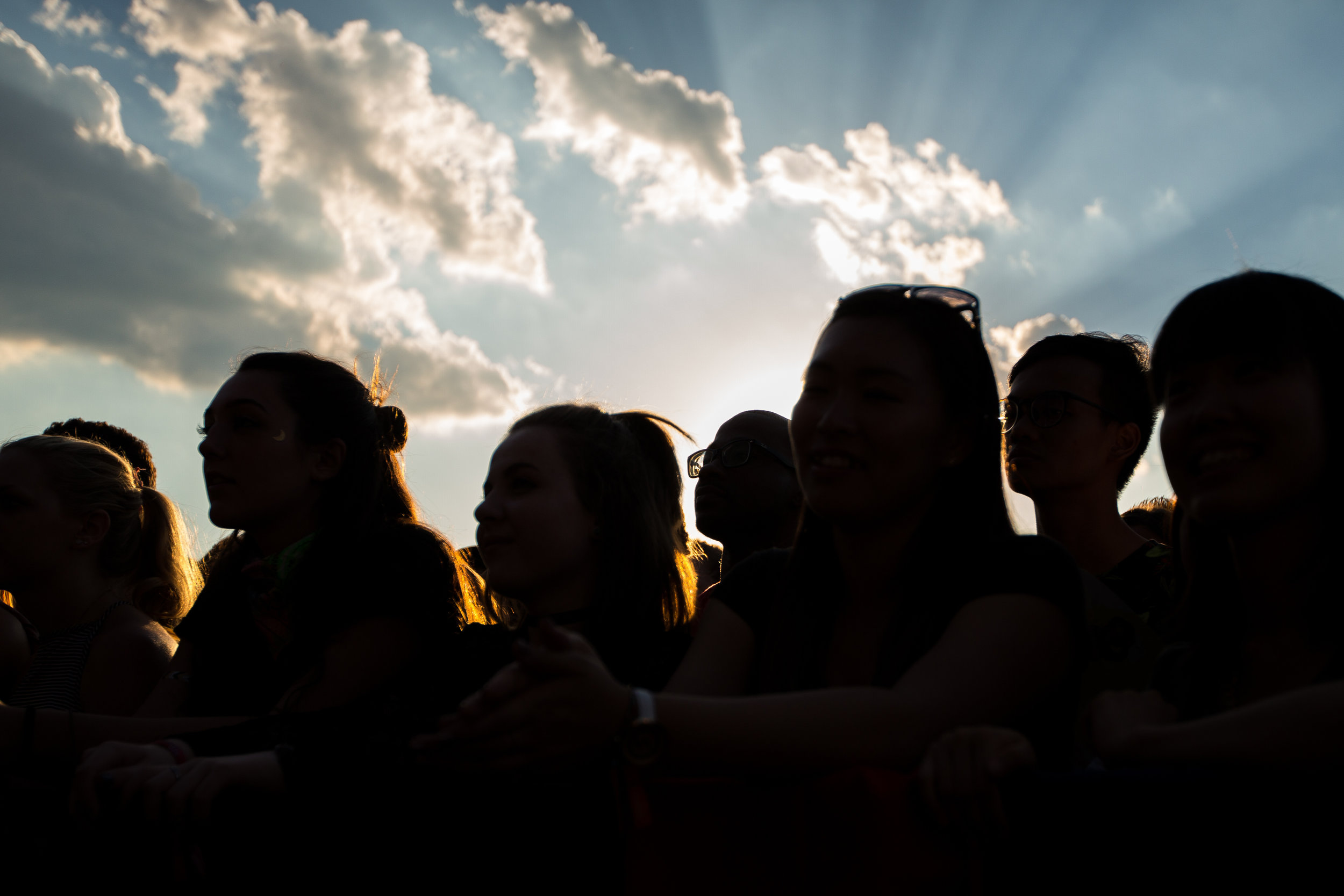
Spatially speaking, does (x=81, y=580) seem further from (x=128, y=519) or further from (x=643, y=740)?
(x=643, y=740)

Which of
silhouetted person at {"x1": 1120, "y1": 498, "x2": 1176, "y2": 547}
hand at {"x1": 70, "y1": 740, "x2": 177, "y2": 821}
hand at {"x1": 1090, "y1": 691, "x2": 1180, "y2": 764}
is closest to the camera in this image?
hand at {"x1": 1090, "y1": 691, "x2": 1180, "y2": 764}

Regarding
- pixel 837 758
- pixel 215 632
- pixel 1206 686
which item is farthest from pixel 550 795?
pixel 215 632

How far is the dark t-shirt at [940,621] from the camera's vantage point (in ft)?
6.02

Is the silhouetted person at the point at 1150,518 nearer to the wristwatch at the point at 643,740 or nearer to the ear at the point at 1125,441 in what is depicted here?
the ear at the point at 1125,441

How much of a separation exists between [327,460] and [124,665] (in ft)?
4.06

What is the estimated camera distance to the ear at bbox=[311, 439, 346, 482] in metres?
3.47

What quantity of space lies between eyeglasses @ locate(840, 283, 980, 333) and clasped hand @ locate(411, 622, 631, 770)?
117 centimetres

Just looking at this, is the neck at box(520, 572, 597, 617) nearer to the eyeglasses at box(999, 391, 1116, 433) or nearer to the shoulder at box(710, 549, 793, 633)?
the shoulder at box(710, 549, 793, 633)

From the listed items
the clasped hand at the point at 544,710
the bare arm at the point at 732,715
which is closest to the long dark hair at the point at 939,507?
the bare arm at the point at 732,715

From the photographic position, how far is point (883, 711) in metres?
1.62

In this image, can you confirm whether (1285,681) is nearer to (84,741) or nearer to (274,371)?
(84,741)

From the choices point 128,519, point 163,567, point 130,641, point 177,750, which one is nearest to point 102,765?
point 177,750

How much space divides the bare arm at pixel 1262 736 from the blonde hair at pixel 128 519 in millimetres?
4137

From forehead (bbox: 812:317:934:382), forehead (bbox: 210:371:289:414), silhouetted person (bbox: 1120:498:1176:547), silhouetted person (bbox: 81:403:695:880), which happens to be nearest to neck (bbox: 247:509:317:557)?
forehead (bbox: 210:371:289:414)
